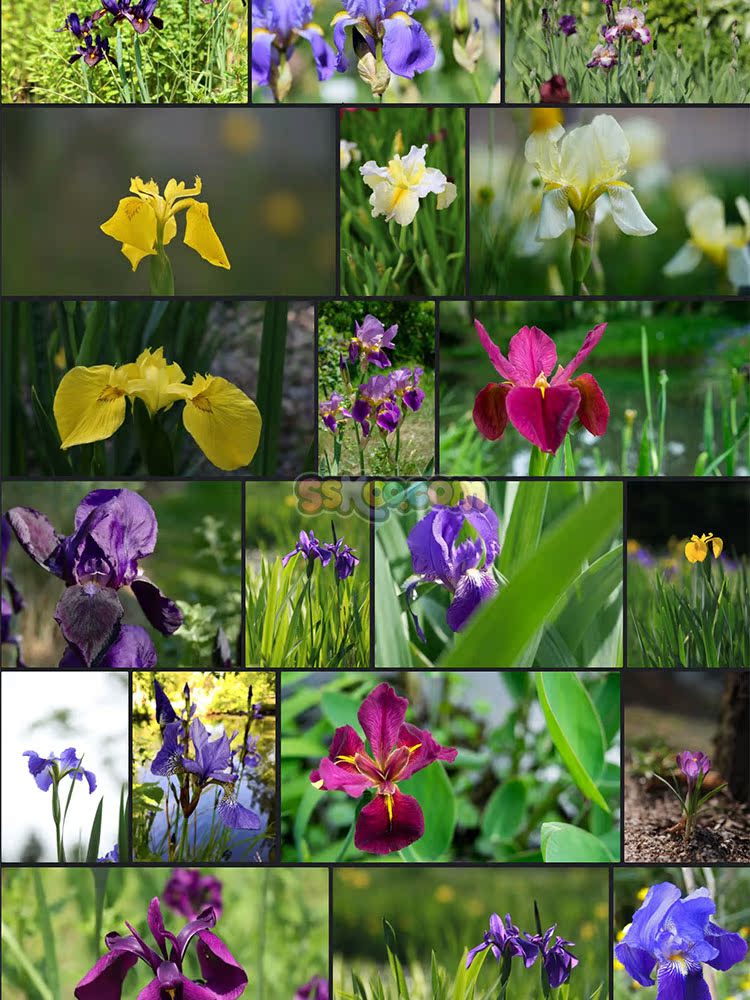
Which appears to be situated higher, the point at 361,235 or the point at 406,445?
the point at 361,235

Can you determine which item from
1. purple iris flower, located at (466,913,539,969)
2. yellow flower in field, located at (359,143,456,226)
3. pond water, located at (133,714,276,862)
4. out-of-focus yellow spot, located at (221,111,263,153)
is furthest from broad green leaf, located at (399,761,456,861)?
out-of-focus yellow spot, located at (221,111,263,153)

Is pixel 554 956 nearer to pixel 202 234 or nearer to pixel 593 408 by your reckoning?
pixel 593 408

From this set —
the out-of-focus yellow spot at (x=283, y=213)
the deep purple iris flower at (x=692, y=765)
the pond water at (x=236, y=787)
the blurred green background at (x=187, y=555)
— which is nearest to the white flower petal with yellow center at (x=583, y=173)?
the out-of-focus yellow spot at (x=283, y=213)

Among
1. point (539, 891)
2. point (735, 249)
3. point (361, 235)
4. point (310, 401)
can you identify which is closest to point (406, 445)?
point (310, 401)

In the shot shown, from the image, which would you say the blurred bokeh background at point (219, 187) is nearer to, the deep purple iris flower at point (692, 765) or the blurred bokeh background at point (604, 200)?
the blurred bokeh background at point (604, 200)

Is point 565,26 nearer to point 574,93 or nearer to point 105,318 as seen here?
point 574,93

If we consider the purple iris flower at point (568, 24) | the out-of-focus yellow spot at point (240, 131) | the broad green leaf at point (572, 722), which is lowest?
the broad green leaf at point (572, 722)

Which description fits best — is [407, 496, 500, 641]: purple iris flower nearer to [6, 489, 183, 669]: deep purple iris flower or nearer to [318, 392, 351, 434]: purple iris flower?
[318, 392, 351, 434]: purple iris flower
